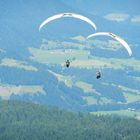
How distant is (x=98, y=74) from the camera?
102000mm

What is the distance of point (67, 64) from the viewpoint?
102 meters

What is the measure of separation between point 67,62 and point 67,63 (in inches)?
7.0

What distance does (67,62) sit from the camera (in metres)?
102

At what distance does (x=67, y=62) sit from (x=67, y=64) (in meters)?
0.56

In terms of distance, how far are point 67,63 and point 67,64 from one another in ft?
1.30

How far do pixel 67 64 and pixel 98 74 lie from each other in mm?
4092

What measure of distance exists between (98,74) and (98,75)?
0.52 metres

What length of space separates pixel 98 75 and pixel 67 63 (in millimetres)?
4238

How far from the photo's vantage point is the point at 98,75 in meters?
102

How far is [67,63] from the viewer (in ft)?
336
